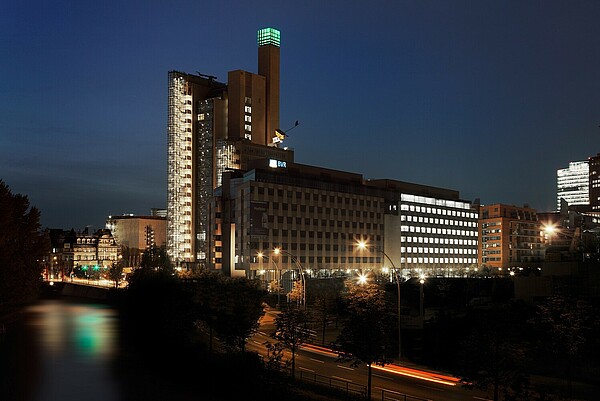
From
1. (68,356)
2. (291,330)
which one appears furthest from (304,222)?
(291,330)

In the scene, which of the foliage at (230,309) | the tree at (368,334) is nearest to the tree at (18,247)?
the foliage at (230,309)

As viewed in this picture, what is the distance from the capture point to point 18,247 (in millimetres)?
103938

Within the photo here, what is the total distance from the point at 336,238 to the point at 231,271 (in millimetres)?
29877

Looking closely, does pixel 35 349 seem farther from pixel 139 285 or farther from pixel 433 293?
pixel 433 293

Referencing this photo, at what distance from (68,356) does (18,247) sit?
40.3 m

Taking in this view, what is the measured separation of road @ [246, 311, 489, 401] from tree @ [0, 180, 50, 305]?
1761 inches

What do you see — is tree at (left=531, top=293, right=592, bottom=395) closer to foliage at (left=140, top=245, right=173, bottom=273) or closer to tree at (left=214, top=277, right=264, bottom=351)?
tree at (left=214, top=277, right=264, bottom=351)

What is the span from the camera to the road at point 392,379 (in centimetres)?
4203

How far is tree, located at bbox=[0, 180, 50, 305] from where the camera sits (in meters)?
87.0

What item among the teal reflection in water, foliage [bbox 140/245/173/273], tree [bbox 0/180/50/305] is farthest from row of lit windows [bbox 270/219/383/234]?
tree [bbox 0/180/50/305]

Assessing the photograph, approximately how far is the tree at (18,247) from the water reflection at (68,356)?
652cm

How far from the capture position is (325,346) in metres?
67.6

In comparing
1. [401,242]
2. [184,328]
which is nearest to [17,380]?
[184,328]

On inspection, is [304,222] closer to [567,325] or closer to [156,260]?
[156,260]
